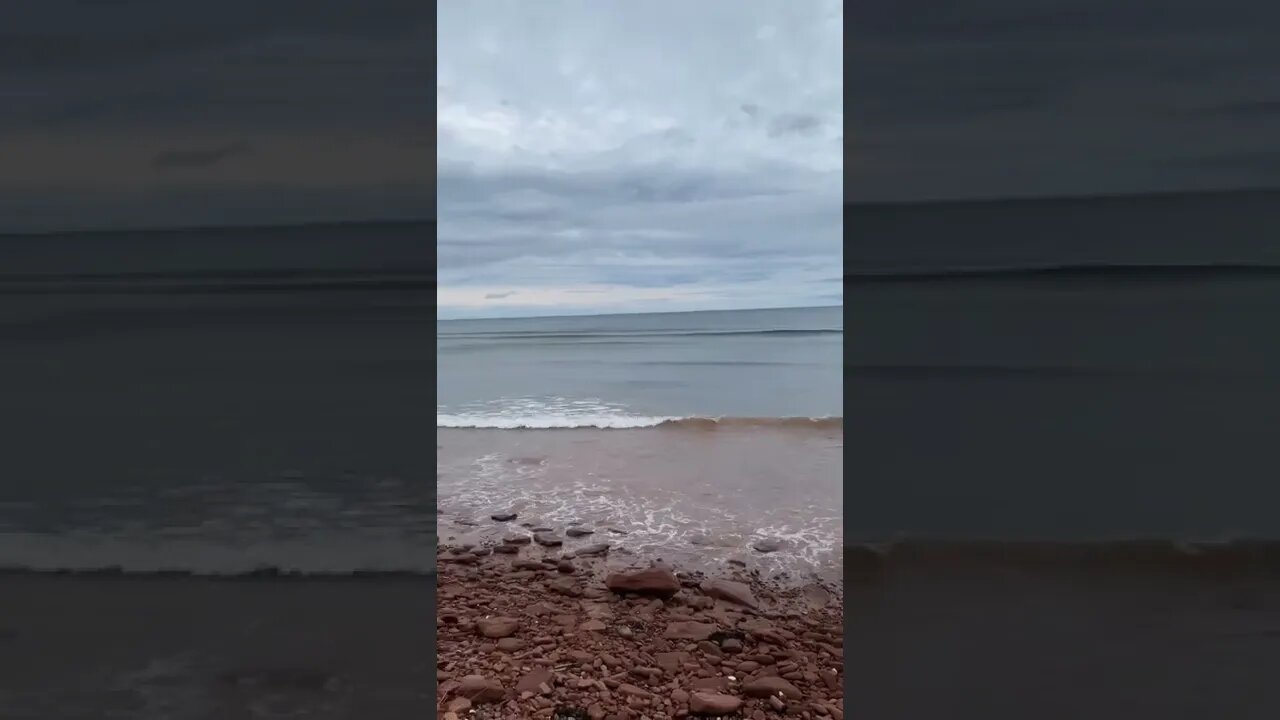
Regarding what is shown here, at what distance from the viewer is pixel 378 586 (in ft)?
2.81

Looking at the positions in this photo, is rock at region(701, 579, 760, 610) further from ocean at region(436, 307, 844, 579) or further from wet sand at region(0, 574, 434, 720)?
wet sand at region(0, 574, 434, 720)

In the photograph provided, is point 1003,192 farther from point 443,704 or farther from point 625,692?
point 443,704

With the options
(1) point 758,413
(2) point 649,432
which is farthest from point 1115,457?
(1) point 758,413

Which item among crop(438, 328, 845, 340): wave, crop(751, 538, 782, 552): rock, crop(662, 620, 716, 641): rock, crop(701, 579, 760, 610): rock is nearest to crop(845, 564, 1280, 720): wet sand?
crop(662, 620, 716, 641): rock

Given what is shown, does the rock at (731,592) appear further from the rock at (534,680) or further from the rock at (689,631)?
the rock at (534,680)

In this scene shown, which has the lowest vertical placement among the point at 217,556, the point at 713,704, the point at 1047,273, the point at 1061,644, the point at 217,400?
the point at 713,704

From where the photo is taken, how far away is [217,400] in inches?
34.4

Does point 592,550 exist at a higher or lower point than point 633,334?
lower

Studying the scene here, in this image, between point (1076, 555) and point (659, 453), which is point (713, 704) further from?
point (659, 453)

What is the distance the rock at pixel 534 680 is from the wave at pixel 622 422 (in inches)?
108

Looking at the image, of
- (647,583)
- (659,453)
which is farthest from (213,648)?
(659,453)

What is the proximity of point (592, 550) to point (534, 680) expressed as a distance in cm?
80

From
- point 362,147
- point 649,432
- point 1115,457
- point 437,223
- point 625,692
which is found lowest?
point 625,692

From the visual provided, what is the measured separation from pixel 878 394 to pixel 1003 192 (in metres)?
0.31
